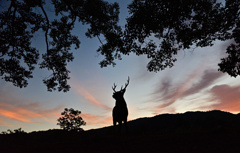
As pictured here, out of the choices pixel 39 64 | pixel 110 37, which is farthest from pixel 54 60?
pixel 110 37

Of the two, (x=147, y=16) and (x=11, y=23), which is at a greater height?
(x=11, y=23)

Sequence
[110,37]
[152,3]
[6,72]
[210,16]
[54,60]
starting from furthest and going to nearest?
[54,60], [6,72], [110,37], [210,16], [152,3]

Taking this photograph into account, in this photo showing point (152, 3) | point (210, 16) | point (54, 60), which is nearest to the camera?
point (152, 3)

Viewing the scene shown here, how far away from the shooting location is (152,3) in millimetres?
11117

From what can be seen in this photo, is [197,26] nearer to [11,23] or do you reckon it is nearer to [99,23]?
[99,23]

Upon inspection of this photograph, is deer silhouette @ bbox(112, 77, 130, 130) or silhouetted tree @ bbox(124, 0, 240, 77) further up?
silhouetted tree @ bbox(124, 0, 240, 77)

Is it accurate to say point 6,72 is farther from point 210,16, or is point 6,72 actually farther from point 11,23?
point 210,16

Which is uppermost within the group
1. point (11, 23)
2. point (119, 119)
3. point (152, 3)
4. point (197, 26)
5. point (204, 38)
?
point (11, 23)

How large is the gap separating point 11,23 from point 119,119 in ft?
35.1

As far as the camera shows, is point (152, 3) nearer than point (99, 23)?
Yes

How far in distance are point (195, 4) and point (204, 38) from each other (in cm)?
236

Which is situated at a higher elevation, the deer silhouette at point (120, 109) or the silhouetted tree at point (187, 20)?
the silhouetted tree at point (187, 20)

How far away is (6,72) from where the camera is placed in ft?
48.9

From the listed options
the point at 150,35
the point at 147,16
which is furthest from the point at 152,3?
the point at 150,35
